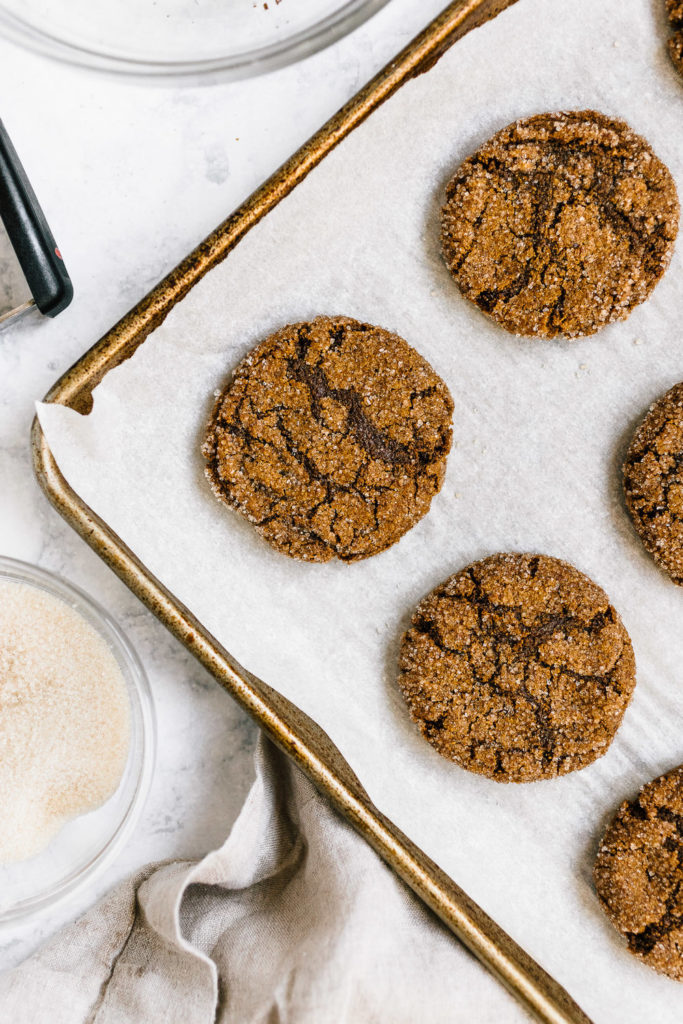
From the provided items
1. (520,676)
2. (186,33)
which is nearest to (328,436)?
(520,676)

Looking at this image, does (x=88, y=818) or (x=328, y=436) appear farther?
(x=88, y=818)

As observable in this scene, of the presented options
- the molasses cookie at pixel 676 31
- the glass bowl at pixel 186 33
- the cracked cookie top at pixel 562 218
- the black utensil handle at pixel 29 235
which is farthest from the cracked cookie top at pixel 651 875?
the glass bowl at pixel 186 33

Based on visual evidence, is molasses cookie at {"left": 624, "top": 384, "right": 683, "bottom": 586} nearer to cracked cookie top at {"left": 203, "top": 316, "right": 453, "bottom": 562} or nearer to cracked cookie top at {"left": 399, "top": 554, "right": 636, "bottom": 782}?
cracked cookie top at {"left": 399, "top": 554, "right": 636, "bottom": 782}

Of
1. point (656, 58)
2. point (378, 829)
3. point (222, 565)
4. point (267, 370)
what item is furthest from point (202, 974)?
point (656, 58)

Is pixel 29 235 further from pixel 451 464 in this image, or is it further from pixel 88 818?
pixel 88 818

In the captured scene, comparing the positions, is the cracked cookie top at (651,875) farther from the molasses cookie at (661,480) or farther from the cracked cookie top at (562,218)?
the cracked cookie top at (562,218)

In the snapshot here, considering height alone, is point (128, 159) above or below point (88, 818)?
above
